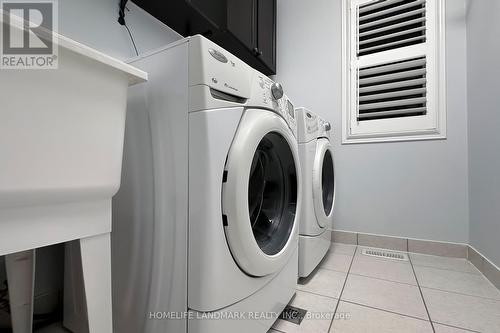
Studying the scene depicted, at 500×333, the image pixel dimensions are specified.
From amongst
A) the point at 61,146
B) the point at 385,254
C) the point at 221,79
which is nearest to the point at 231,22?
the point at 221,79

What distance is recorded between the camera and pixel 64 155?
427 mm

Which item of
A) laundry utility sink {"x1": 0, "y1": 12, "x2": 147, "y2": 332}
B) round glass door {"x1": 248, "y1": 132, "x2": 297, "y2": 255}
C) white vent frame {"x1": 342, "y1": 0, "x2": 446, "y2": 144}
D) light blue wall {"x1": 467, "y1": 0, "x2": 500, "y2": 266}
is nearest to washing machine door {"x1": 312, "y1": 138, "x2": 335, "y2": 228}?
round glass door {"x1": 248, "y1": 132, "x2": 297, "y2": 255}

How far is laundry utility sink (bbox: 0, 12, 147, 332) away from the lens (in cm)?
37

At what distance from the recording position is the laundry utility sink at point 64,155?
369mm

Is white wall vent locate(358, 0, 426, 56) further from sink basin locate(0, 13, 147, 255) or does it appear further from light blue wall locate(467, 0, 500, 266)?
sink basin locate(0, 13, 147, 255)

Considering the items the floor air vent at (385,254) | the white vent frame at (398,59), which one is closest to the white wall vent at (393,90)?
the white vent frame at (398,59)

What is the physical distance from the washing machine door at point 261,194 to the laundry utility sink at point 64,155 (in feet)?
0.90

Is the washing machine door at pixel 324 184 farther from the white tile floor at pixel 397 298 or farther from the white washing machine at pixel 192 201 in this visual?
the white washing machine at pixel 192 201

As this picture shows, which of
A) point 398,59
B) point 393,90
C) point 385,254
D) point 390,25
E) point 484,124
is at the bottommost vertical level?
point 385,254

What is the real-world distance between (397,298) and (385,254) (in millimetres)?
601

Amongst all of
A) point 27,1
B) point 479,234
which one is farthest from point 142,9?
point 479,234

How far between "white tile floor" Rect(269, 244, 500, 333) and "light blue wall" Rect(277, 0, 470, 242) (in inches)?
12.3

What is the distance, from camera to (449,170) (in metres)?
1.56

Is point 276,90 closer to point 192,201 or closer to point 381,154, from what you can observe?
point 192,201
